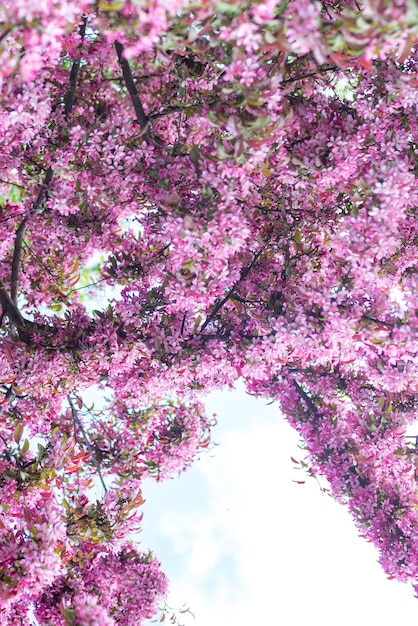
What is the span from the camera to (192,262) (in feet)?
12.0

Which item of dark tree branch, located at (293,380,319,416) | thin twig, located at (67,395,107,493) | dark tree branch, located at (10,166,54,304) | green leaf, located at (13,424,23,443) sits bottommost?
green leaf, located at (13,424,23,443)

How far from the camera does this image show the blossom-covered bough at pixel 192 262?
3.12 meters

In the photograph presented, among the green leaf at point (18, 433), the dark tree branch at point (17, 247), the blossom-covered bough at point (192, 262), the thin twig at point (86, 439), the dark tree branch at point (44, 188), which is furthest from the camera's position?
the thin twig at point (86, 439)

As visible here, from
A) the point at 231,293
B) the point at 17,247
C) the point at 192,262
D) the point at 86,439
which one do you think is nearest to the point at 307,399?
the point at 231,293

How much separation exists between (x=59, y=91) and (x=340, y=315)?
144 inches

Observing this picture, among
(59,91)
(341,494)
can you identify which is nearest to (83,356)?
(59,91)

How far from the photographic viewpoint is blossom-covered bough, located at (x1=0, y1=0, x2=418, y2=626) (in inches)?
123

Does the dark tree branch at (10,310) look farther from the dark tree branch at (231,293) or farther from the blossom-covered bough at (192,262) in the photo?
the dark tree branch at (231,293)

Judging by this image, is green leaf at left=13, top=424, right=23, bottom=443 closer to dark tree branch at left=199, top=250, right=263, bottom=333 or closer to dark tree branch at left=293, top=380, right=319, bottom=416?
dark tree branch at left=199, top=250, right=263, bottom=333

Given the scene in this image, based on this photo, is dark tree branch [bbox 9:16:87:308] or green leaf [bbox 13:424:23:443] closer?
green leaf [bbox 13:424:23:443]

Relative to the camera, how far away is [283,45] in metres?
2.45

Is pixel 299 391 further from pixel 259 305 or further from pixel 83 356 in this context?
pixel 83 356

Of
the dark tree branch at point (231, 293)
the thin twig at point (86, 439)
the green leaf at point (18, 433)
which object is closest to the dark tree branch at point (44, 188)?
the green leaf at point (18, 433)

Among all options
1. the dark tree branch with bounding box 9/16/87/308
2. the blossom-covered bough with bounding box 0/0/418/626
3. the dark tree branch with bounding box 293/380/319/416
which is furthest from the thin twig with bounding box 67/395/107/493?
the dark tree branch with bounding box 293/380/319/416
